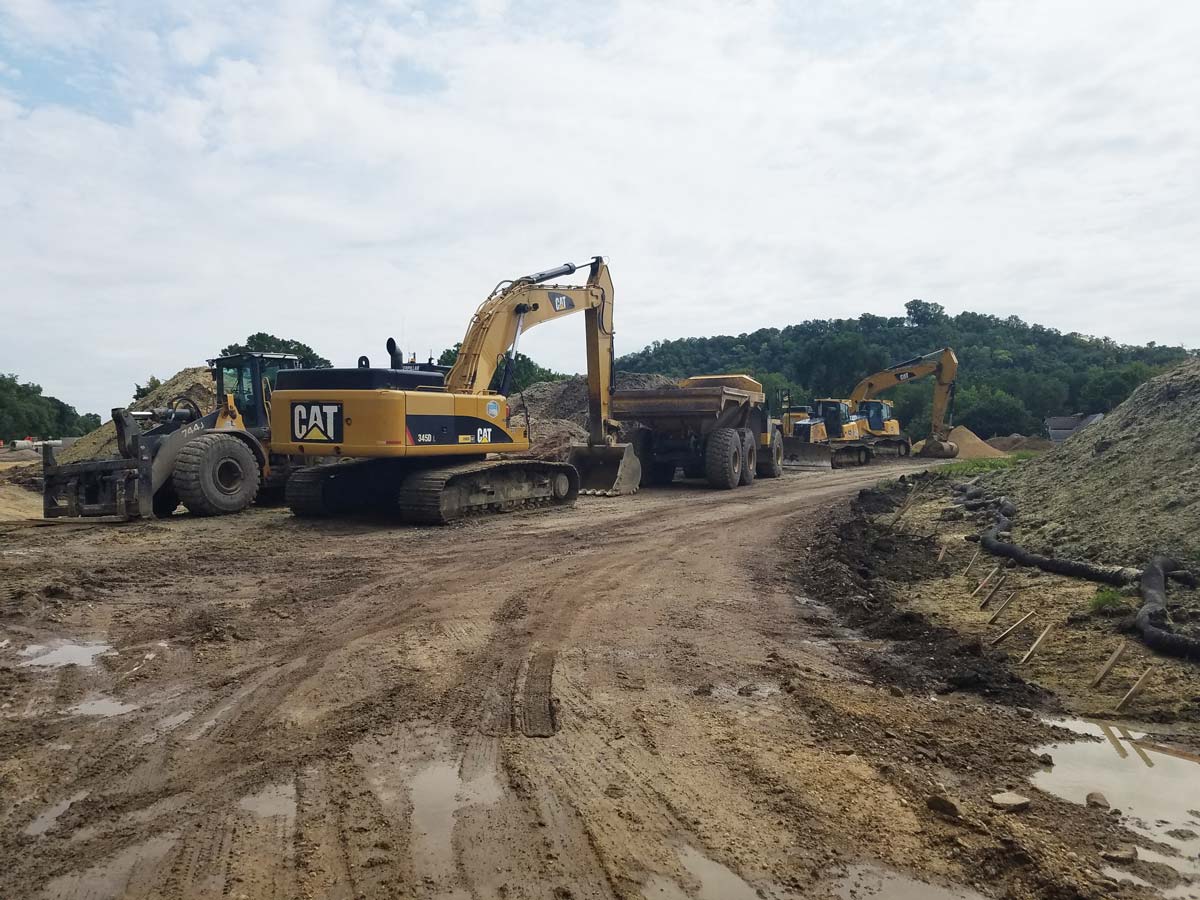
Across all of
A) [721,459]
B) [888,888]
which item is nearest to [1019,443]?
[721,459]

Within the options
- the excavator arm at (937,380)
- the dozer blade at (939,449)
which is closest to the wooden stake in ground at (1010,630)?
the excavator arm at (937,380)

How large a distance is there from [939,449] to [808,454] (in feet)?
23.3

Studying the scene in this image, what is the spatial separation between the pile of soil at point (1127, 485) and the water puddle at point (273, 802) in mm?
7192

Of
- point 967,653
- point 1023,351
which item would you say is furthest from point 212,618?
point 1023,351

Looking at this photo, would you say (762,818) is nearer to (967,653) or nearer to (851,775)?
(851,775)

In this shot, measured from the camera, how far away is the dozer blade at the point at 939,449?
3306 cm

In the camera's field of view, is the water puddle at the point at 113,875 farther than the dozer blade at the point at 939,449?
No

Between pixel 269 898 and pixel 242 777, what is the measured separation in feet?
3.59

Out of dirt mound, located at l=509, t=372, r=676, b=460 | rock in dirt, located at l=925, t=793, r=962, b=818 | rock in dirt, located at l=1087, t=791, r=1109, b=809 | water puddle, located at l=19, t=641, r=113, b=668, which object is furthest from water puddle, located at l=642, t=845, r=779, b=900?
dirt mound, located at l=509, t=372, r=676, b=460

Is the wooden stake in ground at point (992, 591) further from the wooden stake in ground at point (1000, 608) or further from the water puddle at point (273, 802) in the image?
the water puddle at point (273, 802)

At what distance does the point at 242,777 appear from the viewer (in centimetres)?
393

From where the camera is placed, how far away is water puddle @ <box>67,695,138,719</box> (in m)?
4.82

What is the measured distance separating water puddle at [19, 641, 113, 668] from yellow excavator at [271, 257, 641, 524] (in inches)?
222

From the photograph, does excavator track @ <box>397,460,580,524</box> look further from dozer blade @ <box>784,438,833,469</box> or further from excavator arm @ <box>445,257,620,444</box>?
dozer blade @ <box>784,438,833,469</box>
